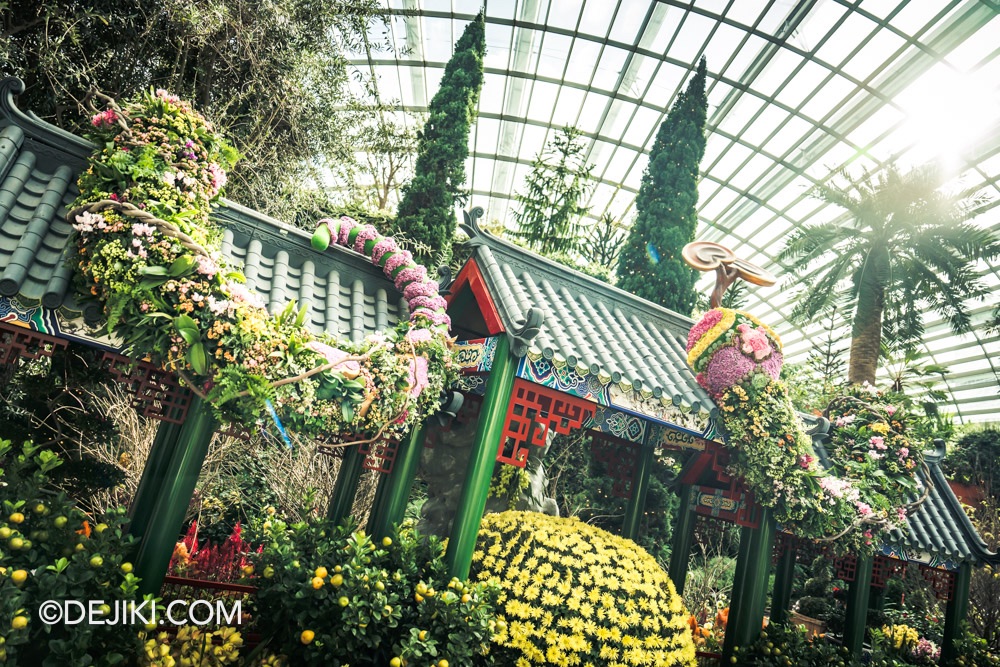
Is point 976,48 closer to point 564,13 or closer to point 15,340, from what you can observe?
point 564,13

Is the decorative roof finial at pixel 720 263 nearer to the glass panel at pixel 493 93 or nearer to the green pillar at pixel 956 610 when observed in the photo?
the green pillar at pixel 956 610

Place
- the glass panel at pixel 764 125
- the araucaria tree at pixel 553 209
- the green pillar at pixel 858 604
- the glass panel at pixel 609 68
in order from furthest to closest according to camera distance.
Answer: the glass panel at pixel 764 125, the glass panel at pixel 609 68, the araucaria tree at pixel 553 209, the green pillar at pixel 858 604

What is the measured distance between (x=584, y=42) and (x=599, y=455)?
15.1 meters

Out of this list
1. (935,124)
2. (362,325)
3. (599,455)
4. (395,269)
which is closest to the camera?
(362,325)

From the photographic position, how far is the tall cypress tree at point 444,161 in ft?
46.4

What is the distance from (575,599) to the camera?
5.21m

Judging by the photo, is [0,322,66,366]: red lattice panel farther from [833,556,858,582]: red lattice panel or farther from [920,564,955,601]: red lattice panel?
[920,564,955,601]: red lattice panel

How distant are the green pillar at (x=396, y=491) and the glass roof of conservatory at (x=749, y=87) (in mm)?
12529

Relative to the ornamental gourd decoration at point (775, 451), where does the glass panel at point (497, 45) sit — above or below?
above

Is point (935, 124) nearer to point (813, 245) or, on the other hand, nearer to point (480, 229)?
point (813, 245)

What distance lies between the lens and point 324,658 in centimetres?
433

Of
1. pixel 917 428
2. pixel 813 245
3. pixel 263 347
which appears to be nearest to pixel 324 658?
pixel 263 347

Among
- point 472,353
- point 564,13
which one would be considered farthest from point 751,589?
point 564,13

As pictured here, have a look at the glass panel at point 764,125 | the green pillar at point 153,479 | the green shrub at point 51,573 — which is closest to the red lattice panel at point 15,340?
the green shrub at point 51,573
